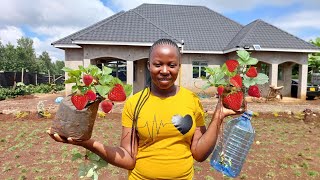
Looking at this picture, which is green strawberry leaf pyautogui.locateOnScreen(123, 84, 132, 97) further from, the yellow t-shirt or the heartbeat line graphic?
Answer: the heartbeat line graphic

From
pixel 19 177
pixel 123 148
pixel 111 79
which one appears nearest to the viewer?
pixel 111 79

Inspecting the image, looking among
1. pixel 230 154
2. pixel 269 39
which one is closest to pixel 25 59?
pixel 269 39

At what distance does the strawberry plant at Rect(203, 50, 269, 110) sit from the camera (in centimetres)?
144

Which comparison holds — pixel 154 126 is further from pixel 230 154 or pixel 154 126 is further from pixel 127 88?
pixel 230 154

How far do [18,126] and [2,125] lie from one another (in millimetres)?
602

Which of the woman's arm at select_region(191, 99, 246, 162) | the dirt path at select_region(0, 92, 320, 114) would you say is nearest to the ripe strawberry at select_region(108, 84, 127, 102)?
the woman's arm at select_region(191, 99, 246, 162)

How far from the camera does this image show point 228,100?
144cm

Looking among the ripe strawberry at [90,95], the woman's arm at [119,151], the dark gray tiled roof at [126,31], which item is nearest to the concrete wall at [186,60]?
the dark gray tiled roof at [126,31]

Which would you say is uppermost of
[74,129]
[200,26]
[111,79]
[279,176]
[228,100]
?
[200,26]

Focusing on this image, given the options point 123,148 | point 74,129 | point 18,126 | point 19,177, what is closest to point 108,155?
point 123,148

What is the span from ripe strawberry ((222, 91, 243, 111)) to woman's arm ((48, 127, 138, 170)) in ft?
1.94

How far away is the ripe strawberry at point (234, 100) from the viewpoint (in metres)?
1.42

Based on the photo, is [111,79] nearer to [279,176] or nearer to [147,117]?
[147,117]

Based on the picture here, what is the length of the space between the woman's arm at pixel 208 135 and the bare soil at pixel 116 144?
1.26 m
